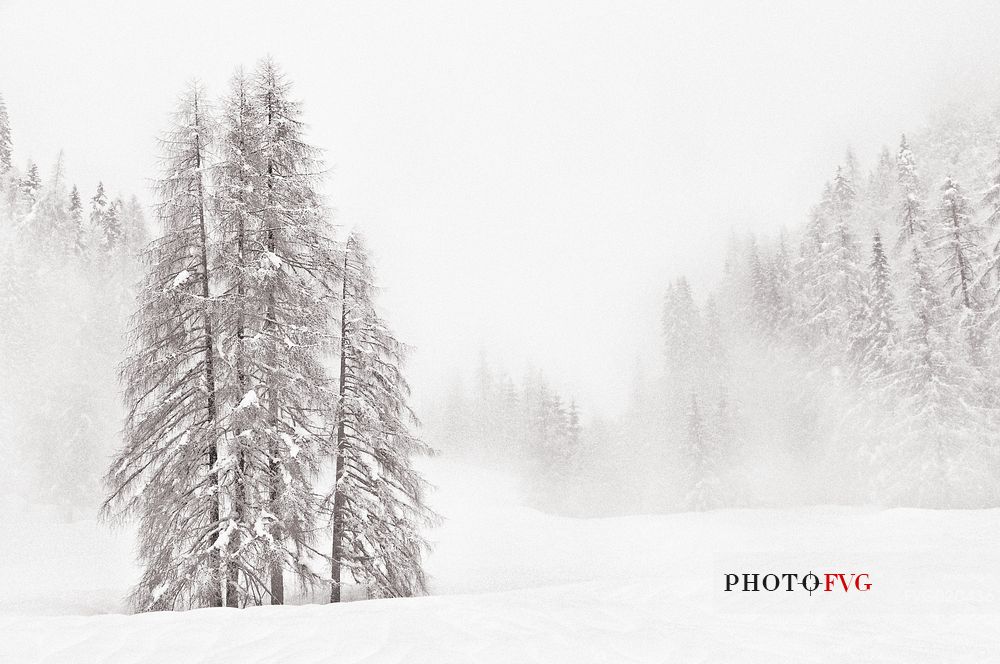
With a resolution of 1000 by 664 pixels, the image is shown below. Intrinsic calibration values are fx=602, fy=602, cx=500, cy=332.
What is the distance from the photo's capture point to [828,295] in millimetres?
40812

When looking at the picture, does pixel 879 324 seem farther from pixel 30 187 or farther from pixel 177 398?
pixel 30 187

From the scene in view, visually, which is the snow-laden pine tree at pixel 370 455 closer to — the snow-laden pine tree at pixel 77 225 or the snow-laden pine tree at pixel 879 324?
the snow-laden pine tree at pixel 879 324

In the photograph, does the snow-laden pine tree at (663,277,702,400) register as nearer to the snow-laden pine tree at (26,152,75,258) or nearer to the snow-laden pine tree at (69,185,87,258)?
the snow-laden pine tree at (69,185,87,258)

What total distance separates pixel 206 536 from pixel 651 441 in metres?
54.8

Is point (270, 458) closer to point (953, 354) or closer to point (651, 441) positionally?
point (953, 354)

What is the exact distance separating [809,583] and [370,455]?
9572mm

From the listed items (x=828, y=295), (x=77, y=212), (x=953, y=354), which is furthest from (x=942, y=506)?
(x=77, y=212)

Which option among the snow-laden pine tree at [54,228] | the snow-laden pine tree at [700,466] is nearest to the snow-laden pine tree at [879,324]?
the snow-laden pine tree at [700,466]

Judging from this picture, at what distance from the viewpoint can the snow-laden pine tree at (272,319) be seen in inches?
471

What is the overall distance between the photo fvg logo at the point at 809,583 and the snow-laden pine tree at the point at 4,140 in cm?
7290

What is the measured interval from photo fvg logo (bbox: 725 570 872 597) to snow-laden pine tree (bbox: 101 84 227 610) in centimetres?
929

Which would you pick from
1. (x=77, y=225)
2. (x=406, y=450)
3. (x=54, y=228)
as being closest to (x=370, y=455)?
(x=406, y=450)

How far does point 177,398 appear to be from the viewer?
12656mm

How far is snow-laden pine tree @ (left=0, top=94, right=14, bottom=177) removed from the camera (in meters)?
57.2
